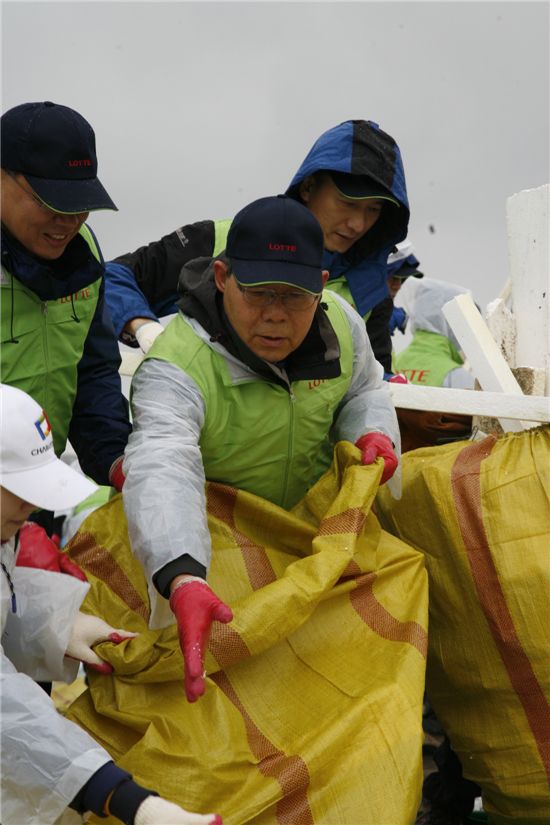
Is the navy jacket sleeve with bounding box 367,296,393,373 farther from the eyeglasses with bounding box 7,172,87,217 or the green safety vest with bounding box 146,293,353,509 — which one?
the eyeglasses with bounding box 7,172,87,217

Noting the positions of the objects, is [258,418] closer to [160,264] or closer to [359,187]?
[160,264]

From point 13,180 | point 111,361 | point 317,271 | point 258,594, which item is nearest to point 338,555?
point 258,594

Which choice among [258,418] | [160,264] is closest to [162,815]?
[258,418]

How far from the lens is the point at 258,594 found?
2.61 m

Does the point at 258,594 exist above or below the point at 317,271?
below

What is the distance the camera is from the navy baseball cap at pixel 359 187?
355cm

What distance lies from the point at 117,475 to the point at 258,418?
1.34ft

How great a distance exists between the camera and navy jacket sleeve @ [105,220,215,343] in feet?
11.6

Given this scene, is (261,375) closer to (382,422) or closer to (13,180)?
(382,422)

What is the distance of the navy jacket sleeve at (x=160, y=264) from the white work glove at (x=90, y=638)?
1141mm

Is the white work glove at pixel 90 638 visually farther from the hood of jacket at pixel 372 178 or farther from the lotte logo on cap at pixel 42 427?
the hood of jacket at pixel 372 178

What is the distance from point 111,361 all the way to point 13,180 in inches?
25.0

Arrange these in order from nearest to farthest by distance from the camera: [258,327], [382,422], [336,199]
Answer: [258,327], [382,422], [336,199]

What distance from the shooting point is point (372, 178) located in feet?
11.6
